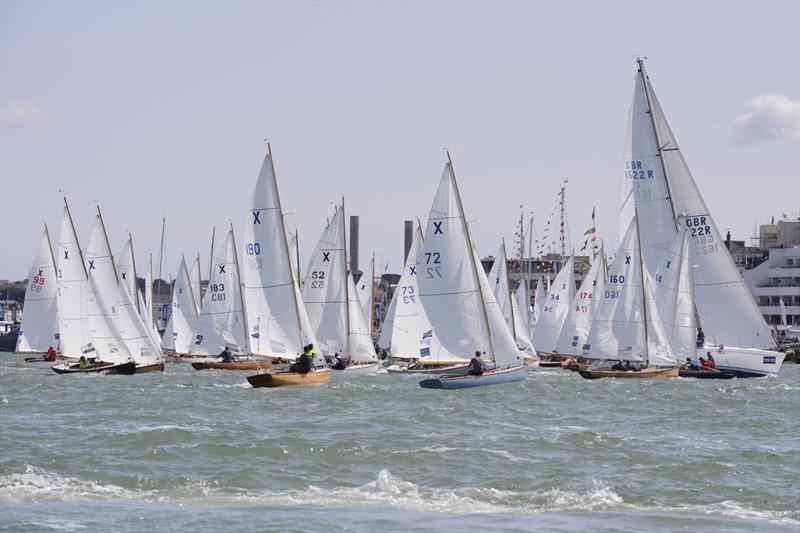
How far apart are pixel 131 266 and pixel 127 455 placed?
57.7m

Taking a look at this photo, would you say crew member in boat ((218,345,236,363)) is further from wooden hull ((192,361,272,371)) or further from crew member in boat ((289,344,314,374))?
crew member in boat ((289,344,314,374))

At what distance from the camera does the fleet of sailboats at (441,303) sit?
46.8 meters

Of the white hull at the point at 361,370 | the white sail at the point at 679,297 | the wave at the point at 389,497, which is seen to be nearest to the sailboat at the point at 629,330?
the white sail at the point at 679,297

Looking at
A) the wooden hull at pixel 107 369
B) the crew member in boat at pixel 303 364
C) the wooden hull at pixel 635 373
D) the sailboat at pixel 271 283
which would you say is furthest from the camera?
the wooden hull at pixel 107 369

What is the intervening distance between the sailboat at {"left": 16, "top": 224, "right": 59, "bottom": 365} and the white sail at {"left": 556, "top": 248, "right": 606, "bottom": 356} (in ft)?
80.1

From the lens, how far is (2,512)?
19.0 m

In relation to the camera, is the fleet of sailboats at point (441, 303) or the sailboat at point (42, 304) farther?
the sailboat at point (42, 304)

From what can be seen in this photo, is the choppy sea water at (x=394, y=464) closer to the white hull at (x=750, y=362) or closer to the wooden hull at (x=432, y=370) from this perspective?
the wooden hull at (x=432, y=370)

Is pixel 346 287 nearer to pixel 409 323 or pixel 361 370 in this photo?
pixel 361 370

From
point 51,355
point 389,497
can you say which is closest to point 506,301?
point 51,355

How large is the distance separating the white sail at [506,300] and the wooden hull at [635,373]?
1914cm

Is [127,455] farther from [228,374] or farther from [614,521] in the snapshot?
[228,374]

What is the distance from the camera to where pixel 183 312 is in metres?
81.4

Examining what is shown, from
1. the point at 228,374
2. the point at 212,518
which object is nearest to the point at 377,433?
the point at 212,518
